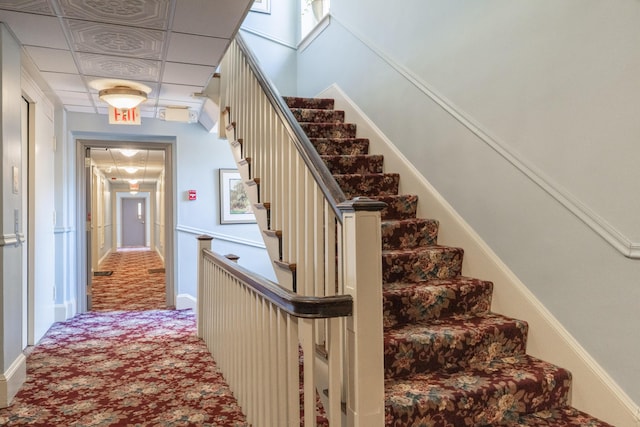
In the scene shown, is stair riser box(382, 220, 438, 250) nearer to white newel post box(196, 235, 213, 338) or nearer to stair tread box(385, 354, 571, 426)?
stair tread box(385, 354, 571, 426)

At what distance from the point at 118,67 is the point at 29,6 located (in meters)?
0.99

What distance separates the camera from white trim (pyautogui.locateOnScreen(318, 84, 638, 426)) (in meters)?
1.88

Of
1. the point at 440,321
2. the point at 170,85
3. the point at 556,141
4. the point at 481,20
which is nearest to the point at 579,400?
the point at 440,321

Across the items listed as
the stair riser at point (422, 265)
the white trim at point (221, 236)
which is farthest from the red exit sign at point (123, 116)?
the stair riser at point (422, 265)

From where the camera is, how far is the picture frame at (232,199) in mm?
5527

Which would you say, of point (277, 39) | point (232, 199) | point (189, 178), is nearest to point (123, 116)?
point (189, 178)

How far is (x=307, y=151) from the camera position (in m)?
2.01

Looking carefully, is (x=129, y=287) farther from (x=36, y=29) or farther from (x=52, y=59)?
(x=36, y=29)

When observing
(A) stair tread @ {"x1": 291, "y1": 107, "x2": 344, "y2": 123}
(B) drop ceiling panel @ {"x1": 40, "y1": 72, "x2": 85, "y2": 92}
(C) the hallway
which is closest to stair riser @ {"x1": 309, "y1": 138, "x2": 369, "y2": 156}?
(A) stair tread @ {"x1": 291, "y1": 107, "x2": 344, "y2": 123}

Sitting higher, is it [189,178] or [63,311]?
[189,178]

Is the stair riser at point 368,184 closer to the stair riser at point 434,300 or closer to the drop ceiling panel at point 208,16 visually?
the stair riser at point 434,300

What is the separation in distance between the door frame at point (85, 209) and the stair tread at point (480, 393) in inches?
160

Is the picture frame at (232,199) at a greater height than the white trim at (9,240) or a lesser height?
greater

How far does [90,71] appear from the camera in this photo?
3.32m
